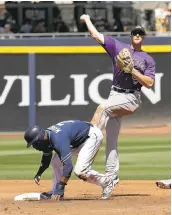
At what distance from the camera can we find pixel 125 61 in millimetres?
8562

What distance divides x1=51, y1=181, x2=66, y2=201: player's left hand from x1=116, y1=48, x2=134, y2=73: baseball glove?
1.47m

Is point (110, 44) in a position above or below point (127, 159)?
above

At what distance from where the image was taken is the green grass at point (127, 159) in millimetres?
12273

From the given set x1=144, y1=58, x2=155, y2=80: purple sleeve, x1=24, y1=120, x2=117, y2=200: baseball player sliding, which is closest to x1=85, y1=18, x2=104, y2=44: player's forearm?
x1=144, y1=58, x2=155, y2=80: purple sleeve

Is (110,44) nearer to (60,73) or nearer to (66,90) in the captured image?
(66,90)

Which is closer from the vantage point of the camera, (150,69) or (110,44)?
(150,69)

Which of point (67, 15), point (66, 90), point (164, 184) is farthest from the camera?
point (67, 15)

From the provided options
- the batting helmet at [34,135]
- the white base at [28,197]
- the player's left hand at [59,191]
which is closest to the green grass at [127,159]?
the white base at [28,197]

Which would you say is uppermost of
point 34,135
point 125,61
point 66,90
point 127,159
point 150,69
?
point 125,61

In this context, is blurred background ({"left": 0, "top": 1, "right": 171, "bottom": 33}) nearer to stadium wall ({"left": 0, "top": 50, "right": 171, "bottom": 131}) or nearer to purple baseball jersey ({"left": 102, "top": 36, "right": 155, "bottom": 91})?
stadium wall ({"left": 0, "top": 50, "right": 171, "bottom": 131})

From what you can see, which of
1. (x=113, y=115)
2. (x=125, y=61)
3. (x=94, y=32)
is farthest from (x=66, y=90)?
(x=125, y=61)

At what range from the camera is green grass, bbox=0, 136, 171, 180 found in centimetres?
1227

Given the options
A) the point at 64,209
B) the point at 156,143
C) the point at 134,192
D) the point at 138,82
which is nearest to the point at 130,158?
the point at 156,143

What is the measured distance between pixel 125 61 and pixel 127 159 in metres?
5.67
